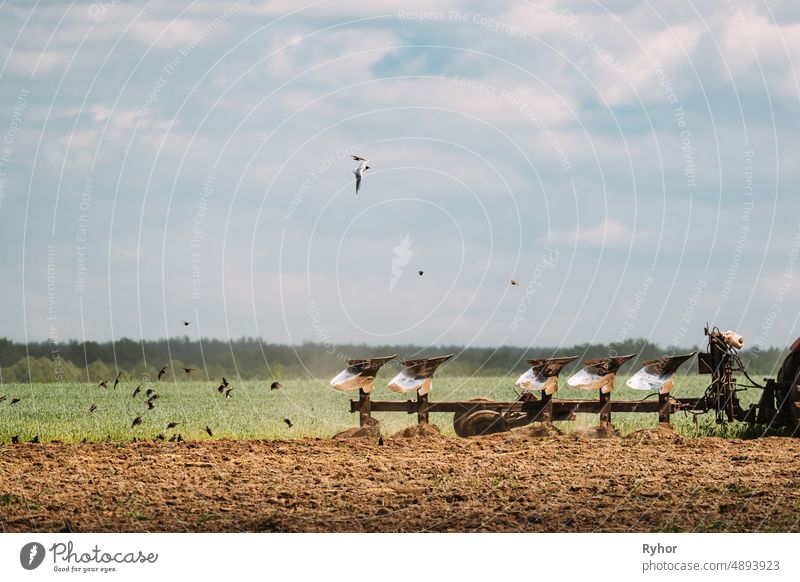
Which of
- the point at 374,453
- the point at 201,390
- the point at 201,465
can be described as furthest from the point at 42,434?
the point at 201,390

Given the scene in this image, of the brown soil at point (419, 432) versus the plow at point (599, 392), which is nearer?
the plow at point (599, 392)

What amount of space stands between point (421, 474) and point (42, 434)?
10.7 meters

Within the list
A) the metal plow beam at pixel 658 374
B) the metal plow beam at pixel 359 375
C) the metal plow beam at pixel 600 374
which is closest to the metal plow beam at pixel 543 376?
the metal plow beam at pixel 600 374

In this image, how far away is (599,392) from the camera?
20.2m

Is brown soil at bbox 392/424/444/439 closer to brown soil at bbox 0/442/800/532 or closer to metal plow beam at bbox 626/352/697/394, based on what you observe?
brown soil at bbox 0/442/800/532

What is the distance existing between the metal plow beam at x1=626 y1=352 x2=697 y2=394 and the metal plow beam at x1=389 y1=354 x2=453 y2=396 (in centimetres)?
392

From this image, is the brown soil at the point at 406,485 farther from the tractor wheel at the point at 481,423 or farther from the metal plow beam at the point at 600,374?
the metal plow beam at the point at 600,374

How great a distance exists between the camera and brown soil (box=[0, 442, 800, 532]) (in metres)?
13.2

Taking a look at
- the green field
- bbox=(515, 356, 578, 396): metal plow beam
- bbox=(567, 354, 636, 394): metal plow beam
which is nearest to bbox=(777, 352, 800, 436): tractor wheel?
the green field

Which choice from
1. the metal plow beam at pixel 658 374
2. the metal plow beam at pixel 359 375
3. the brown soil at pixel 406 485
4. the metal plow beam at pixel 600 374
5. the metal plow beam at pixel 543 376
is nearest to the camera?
the brown soil at pixel 406 485

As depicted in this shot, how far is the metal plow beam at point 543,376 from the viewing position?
65.4ft
